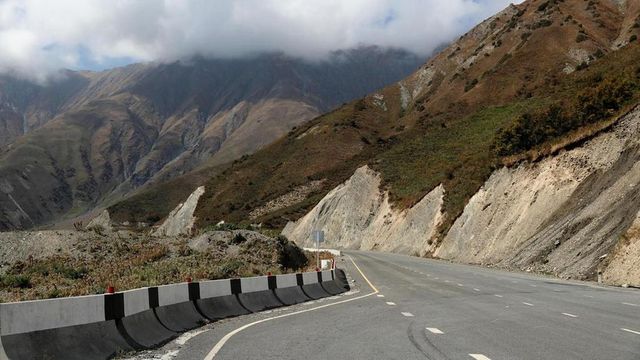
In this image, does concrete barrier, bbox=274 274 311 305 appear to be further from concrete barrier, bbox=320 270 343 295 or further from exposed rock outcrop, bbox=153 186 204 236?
exposed rock outcrop, bbox=153 186 204 236

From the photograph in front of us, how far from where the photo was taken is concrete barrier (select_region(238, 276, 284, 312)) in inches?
671

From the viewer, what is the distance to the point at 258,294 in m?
18.0

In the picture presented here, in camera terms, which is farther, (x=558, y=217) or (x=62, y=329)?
(x=558, y=217)

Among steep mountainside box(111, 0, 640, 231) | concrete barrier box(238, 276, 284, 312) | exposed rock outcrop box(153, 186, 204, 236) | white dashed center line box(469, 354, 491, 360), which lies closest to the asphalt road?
white dashed center line box(469, 354, 491, 360)

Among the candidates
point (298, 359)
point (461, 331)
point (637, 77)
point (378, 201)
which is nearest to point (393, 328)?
point (461, 331)

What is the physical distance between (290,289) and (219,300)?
17.1ft

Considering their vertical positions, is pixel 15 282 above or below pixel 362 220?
below

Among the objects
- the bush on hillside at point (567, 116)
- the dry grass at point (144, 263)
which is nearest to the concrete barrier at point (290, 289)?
the dry grass at point (144, 263)

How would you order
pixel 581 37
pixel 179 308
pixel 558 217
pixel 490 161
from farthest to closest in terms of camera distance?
pixel 581 37 < pixel 490 161 < pixel 558 217 < pixel 179 308

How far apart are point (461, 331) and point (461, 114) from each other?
327ft

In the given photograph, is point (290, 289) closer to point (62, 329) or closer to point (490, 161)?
point (62, 329)

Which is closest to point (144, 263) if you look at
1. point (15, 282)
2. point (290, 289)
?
point (15, 282)

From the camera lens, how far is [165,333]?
38.3 ft

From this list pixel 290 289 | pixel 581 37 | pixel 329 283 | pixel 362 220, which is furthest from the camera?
pixel 581 37
